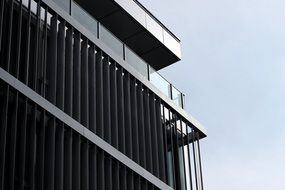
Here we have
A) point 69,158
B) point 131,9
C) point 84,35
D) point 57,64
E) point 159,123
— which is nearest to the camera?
point 69,158

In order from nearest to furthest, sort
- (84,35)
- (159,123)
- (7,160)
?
(7,160) → (84,35) → (159,123)

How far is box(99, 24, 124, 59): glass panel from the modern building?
0.04 metres

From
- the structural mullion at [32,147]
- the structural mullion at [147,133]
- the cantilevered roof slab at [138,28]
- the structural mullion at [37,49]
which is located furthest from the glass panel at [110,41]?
the structural mullion at [32,147]

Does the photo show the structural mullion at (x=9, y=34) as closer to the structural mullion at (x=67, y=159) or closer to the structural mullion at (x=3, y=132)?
the structural mullion at (x=3, y=132)

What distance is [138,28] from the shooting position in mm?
35875

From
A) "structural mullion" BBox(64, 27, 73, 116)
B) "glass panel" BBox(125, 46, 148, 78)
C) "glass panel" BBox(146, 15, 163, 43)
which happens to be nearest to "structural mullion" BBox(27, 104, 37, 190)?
"structural mullion" BBox(64, 27, 73, 116)

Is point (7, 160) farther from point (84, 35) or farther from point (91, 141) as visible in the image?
point (84, 35)

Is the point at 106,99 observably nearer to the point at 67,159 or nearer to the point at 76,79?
the point at 76,79

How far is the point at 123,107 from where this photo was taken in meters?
30.2

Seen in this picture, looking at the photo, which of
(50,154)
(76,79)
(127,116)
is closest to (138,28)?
(127,116)

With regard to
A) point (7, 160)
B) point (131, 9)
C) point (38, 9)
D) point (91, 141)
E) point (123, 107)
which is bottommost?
point (7, 160)

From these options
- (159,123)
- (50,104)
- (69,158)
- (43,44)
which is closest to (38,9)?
(43,44)

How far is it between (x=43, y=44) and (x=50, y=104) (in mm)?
2535

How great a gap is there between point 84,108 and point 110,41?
4631 mm
